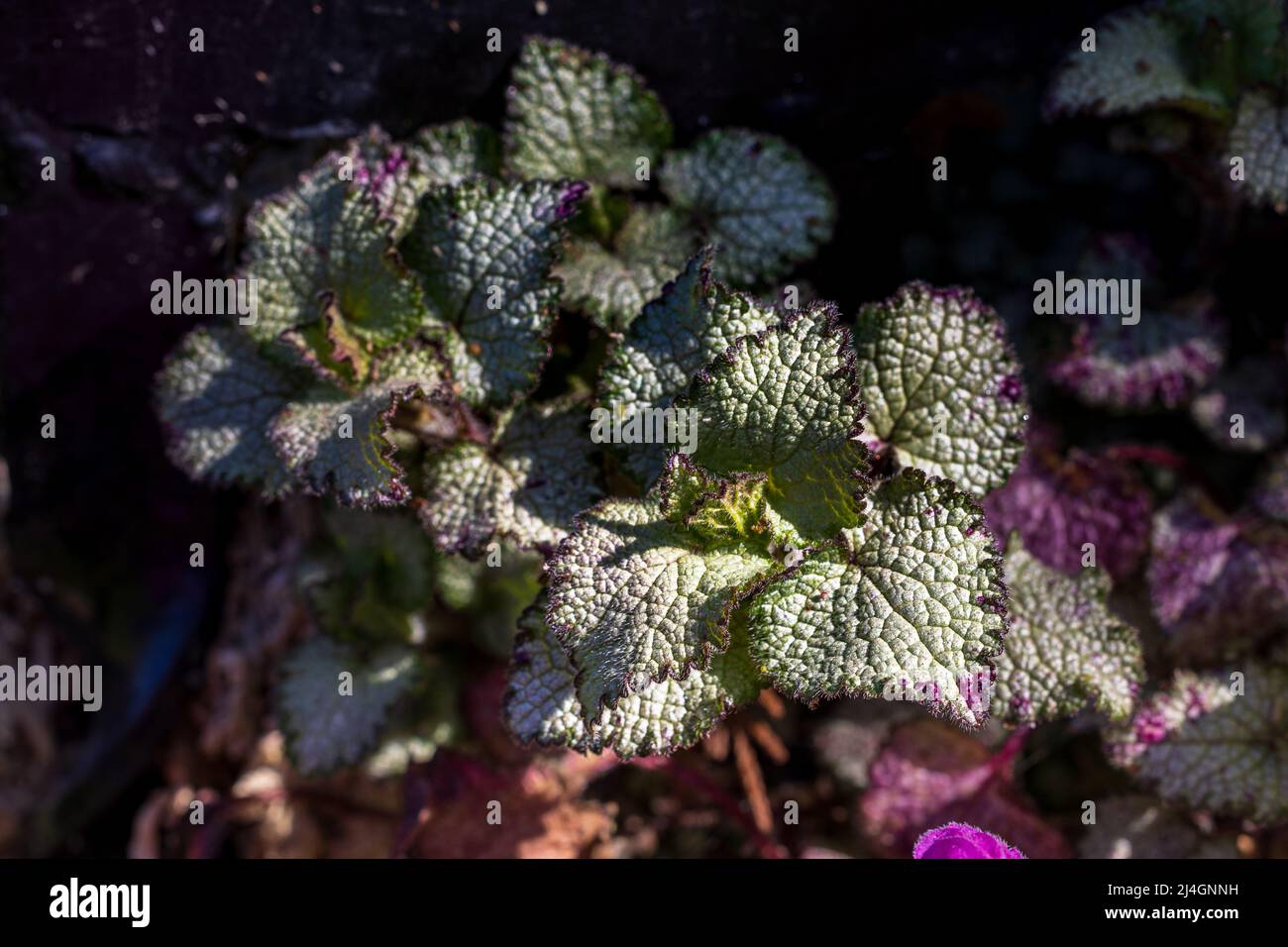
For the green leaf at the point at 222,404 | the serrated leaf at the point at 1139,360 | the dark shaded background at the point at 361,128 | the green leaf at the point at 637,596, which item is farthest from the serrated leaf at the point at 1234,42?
the green leaf at the point at 222,404

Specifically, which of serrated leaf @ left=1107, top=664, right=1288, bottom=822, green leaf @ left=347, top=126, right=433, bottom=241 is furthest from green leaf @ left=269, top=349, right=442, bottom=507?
serrated leaf @ left=1107, top=664, right=1288, bottom=822

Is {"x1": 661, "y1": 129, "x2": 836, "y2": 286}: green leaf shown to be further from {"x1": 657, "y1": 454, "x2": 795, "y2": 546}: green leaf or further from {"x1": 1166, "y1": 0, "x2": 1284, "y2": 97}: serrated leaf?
{"x1": 1166, "y1": 0, "x2": 1284, "y2": 97}: serrated leaf

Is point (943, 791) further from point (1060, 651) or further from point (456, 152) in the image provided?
point (456, 152)

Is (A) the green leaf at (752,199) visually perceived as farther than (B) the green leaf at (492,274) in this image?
Yes

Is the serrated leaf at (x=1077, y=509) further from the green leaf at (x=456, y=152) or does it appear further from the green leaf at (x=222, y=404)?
the green leaf at (x=222, y=404)

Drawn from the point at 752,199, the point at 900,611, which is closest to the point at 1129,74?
the point at 752,199

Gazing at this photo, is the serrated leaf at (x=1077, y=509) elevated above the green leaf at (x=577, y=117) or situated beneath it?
situated beneath
